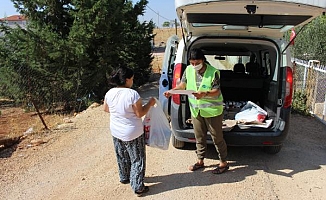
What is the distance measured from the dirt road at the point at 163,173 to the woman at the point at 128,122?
12.0 inches

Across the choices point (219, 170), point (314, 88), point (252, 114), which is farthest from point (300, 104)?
point (219, 170)

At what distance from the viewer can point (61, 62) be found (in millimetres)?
9320

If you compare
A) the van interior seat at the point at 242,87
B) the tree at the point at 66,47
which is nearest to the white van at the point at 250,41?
the van interior seat at the point at 242,87

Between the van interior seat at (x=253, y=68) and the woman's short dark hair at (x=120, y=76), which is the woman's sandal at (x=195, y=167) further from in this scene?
the van interior seat at (x=253, y=68)

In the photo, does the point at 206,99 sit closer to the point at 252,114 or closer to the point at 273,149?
the point at 252,114

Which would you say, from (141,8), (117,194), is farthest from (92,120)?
(141,8)

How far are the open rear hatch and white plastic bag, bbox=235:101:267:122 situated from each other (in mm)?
1127

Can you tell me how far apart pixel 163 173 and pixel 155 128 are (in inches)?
29.8

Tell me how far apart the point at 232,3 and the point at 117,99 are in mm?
1611

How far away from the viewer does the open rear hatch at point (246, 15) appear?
3262 millimetres

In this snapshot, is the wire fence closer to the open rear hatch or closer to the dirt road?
the dirt road

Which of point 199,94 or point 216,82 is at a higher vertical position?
point 216,82

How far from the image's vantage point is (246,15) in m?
3.82

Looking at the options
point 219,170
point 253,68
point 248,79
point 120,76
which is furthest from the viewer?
point 253,68
